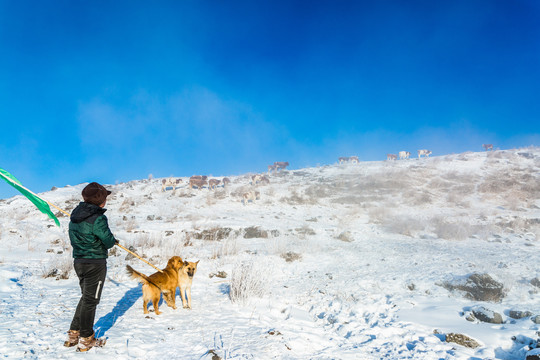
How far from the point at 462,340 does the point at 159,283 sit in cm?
493

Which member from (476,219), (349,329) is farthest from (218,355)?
(476,219)

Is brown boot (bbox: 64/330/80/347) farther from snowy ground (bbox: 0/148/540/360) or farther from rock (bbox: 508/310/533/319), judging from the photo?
rock (bbox: 508/310/533/319)

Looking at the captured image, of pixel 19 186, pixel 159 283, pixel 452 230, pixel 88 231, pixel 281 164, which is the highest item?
pixel 281 164

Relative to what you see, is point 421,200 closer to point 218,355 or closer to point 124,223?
point 124,223

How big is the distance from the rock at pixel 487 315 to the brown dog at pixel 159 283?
557cm

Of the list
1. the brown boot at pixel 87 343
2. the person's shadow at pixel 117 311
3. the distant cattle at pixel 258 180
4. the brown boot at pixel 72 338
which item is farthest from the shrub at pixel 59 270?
the distant cattle at pixel 258 180

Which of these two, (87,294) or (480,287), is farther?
(480,287)

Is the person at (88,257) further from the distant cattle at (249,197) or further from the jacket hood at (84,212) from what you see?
the distant cattle at (249,197)

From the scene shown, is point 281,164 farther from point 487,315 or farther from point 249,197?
point 487,315

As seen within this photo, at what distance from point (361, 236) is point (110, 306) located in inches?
477

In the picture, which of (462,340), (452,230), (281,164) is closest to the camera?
(462,340)

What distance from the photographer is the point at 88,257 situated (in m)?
3.37

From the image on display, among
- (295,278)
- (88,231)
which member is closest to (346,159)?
(295,278)

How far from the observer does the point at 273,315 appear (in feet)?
17.7
